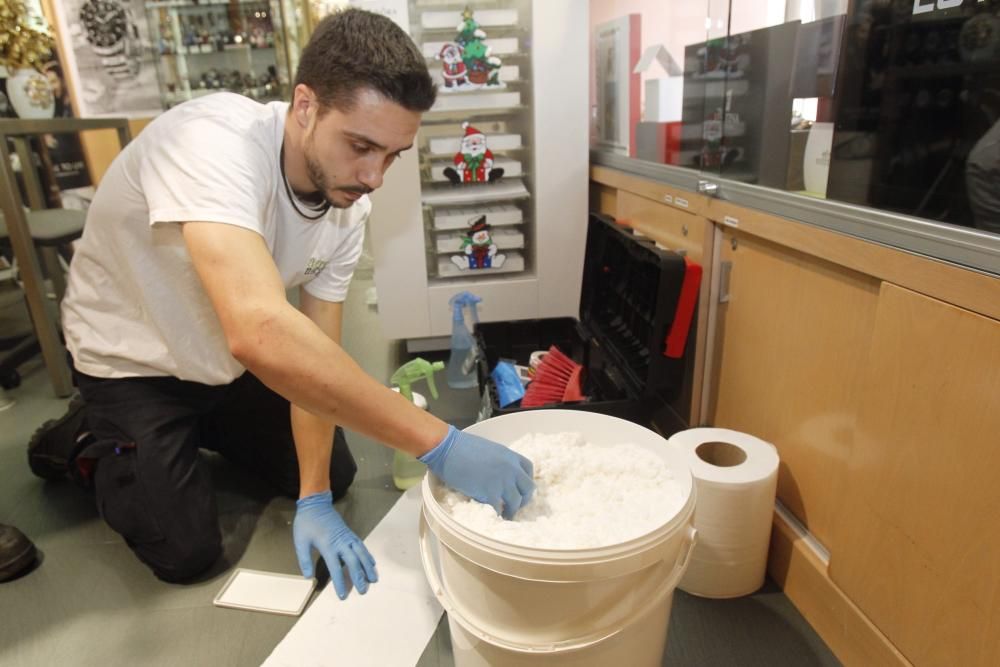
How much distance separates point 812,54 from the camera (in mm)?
1016

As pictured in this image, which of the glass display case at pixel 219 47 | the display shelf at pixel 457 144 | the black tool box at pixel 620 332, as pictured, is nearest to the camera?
the black tool box at pixel 620 332

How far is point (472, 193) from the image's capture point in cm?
199

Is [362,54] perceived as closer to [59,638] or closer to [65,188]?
[59,638]

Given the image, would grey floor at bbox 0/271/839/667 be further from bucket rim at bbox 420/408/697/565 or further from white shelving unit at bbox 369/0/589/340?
white shelving unit at bbox 369/0/589/340

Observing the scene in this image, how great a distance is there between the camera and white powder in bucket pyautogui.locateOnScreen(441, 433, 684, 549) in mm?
731

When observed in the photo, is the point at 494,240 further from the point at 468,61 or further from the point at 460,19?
the point at 460,19

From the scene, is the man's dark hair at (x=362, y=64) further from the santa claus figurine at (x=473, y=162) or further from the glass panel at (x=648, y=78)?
the santa claus figurine at (x=473, y=162)

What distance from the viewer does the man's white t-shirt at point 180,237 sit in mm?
878

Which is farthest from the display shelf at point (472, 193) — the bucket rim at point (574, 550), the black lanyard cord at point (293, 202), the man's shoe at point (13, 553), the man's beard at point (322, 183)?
the bucket rim at point (574, 550)

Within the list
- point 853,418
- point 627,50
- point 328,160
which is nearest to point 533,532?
point 853,418

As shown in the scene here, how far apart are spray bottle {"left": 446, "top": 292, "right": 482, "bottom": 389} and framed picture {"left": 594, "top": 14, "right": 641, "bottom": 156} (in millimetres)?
661

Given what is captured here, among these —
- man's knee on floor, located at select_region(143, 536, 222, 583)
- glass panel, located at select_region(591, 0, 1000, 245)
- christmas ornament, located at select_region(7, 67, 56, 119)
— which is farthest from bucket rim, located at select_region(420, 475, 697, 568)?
christmas ornament, located at select_region(7, 67, 56, 119)

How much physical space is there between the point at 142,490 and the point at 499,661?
0.80 metres

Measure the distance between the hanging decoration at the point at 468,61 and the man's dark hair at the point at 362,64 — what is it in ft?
3.12
